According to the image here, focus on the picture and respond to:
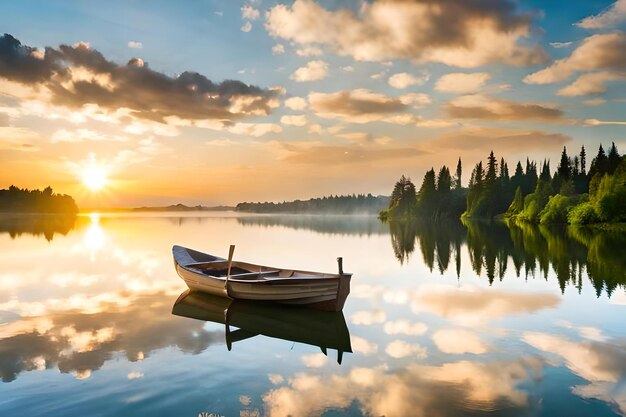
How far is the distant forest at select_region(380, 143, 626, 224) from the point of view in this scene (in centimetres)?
8638

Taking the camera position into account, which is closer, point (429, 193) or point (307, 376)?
point (307, 376)

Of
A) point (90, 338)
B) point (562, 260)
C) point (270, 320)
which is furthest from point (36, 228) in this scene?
point (562, 260)

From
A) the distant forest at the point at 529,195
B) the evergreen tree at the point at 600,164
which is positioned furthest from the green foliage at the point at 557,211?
the evergreen tree at the point at 600,164

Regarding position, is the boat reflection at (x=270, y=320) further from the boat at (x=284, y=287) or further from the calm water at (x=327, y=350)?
the boat at (x=284, y=287)

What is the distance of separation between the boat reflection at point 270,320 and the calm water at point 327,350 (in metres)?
0.10

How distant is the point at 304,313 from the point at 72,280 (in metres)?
19.6

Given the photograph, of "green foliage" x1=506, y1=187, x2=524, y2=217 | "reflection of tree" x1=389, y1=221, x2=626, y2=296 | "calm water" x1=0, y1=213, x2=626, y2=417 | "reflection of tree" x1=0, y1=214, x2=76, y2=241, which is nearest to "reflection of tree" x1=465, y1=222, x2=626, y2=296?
"reflection of tree" x1=389, y1=221, x2=626, y2=296

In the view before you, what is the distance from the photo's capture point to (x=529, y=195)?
404ft

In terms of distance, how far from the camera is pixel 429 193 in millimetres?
158125

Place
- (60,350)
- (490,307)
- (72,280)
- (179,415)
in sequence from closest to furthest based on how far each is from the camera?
(179,415)
(60,350)
(490,307)
(72,280)

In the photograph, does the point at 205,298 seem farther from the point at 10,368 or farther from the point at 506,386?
the point at 506,386

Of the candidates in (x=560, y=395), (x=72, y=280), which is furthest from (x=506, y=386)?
(x=72, y=280)

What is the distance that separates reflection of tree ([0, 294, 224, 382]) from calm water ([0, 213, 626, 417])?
0.25ft

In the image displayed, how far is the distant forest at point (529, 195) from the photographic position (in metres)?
86.4
